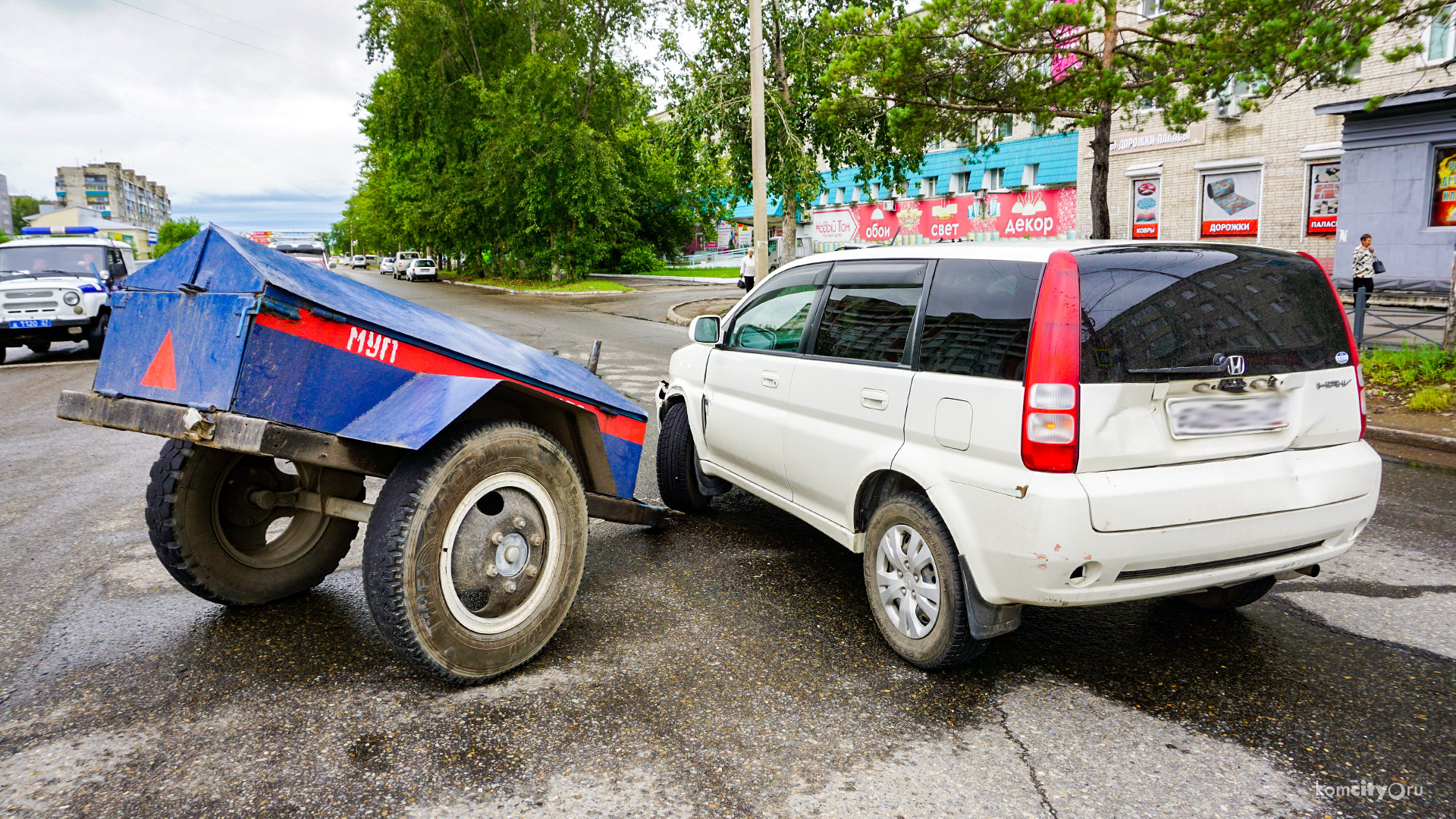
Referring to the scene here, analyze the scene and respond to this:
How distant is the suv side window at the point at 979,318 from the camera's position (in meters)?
3.16

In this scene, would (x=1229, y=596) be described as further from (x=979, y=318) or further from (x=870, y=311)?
(x=870, y=311)

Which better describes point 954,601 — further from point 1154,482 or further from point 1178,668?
point 1178,668

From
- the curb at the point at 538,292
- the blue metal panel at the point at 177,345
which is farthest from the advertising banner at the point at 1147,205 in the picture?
the blue metal panel at the point at 177,345

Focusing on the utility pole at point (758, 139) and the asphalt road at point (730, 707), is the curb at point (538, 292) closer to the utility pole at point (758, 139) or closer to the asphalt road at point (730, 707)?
the utility pole at point (758, 139)

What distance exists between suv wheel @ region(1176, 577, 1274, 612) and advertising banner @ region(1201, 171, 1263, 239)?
1017 inches

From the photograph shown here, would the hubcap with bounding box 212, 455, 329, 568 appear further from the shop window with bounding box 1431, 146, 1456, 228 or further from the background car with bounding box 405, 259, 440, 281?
the background car with bounding box 405, 259, 440, 281

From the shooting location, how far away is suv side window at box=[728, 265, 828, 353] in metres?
4.50

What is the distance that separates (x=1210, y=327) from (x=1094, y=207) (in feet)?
40.6

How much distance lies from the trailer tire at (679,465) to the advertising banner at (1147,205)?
1051 inches

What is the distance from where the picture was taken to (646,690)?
3.36 m

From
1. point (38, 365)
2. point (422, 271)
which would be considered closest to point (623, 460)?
point (38, 365)

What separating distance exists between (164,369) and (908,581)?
2.81 metres

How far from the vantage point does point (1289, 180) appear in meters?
24.9

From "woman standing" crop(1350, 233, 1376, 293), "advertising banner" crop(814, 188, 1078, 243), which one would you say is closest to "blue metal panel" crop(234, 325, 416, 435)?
"woman standing" crop(1350, 233, 1376, 293)
